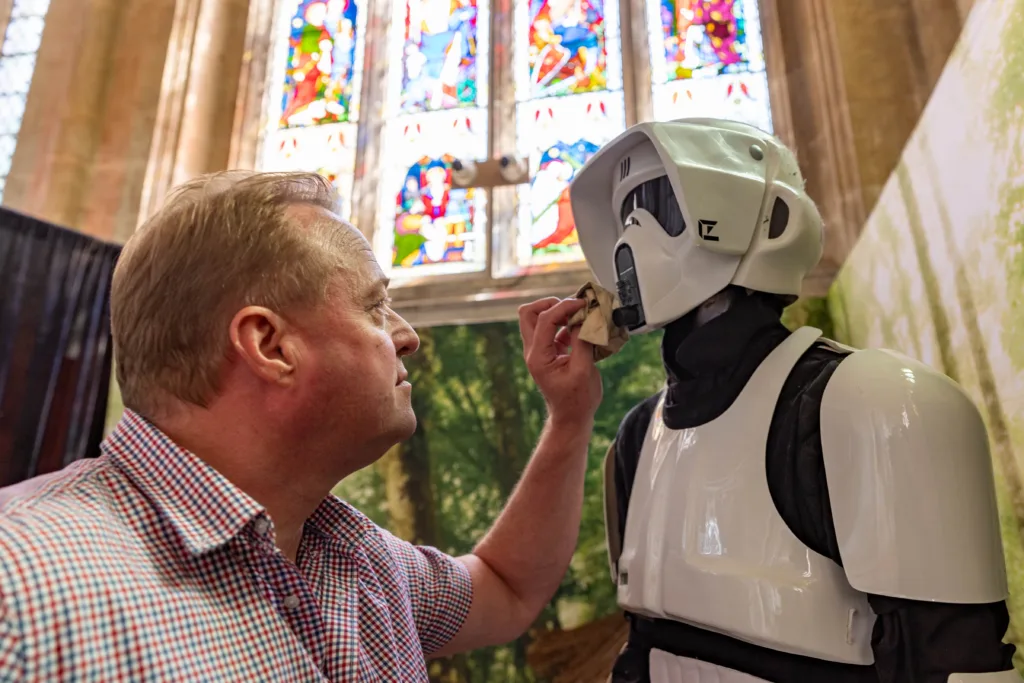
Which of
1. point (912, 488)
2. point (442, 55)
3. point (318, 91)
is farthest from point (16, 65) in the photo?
point (912, 488)

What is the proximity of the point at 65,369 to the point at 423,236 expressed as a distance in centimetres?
183

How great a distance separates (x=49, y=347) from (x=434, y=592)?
281cm

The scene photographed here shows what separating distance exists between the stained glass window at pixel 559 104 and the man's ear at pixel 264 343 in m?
2.83

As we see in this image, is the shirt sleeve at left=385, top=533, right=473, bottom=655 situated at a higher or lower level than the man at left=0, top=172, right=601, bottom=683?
lower

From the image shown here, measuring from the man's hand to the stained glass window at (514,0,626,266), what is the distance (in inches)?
90.7

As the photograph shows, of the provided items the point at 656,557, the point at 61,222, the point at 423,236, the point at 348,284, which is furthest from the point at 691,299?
the point at 61,222

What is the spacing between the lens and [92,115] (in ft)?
13.1

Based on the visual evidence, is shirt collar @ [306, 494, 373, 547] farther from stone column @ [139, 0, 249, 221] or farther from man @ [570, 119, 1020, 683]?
stone column @ [139, 0, 249, 221]

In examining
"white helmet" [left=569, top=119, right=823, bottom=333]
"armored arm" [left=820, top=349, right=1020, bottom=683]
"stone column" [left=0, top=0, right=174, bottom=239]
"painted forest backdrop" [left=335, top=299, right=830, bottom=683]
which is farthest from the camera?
"stone column" [left=0, top=0, right=174, bottom=239]

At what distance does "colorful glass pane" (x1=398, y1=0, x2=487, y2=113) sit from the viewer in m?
4.20

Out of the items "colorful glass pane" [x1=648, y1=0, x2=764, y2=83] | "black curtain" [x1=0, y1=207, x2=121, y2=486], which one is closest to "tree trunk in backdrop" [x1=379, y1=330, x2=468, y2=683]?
"black curtain" [x1=0, y1=207, x2=121, y2=486]

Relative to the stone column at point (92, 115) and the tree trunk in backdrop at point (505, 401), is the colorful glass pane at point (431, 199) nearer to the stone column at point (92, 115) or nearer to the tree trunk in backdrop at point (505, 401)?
the tree trunk in backdrop at point (505, 401)

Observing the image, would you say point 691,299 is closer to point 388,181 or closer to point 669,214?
point 669,214

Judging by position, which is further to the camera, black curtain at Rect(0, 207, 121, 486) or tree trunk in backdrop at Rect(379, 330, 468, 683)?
black curtain at Rect(0, 207, 121, 486)
